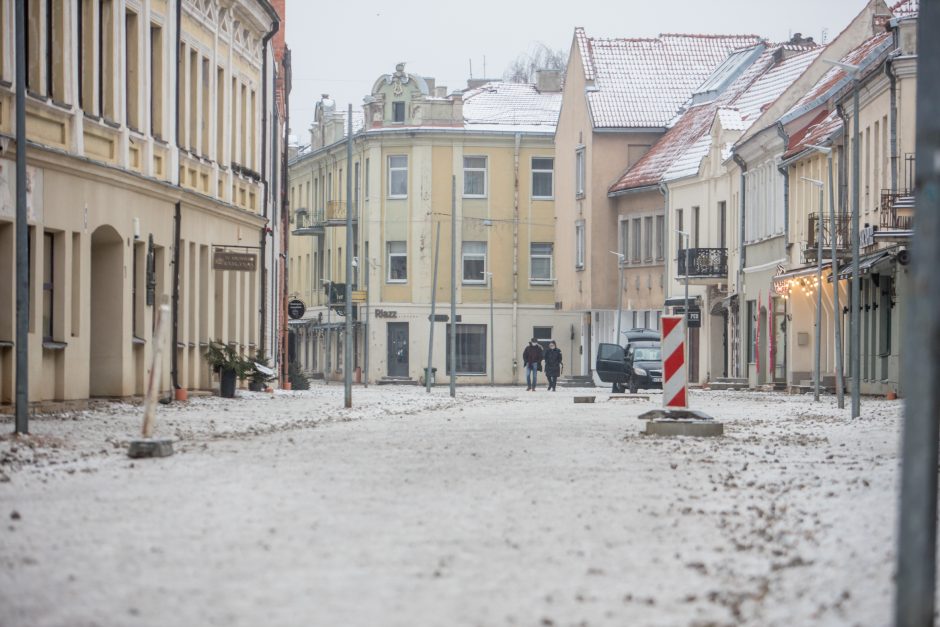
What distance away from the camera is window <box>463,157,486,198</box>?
82.3 m

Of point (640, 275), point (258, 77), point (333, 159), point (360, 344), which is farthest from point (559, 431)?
point (333, 159)

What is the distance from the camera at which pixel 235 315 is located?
4125 cm

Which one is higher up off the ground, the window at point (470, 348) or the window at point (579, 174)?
the window at point (579, 174)

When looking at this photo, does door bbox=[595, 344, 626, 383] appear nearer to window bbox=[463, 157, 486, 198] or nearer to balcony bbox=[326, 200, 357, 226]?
window bbox=[463, 157, 486, 198]

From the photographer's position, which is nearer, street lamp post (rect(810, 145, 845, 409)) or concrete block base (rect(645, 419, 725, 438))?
concrete block base (rect(645, 419, 725, 438))

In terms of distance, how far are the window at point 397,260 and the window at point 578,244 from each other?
8.27 m

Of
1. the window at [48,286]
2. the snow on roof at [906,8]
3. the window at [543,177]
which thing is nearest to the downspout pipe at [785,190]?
the snow on roof at [906,8]

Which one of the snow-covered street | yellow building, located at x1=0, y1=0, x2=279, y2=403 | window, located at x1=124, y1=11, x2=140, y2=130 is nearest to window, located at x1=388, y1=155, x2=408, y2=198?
yellow building, located at x1=0, y1=0, x2=279, y2=403

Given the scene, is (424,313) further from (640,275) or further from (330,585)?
(330,585)

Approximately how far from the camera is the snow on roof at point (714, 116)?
213 feet

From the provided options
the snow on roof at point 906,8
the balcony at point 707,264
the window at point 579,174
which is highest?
the snow on roof at point 906,8

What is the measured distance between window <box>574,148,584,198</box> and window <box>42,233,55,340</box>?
52538mm

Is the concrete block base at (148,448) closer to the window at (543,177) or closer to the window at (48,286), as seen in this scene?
the window at (48,286)

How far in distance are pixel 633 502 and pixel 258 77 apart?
109 ft
